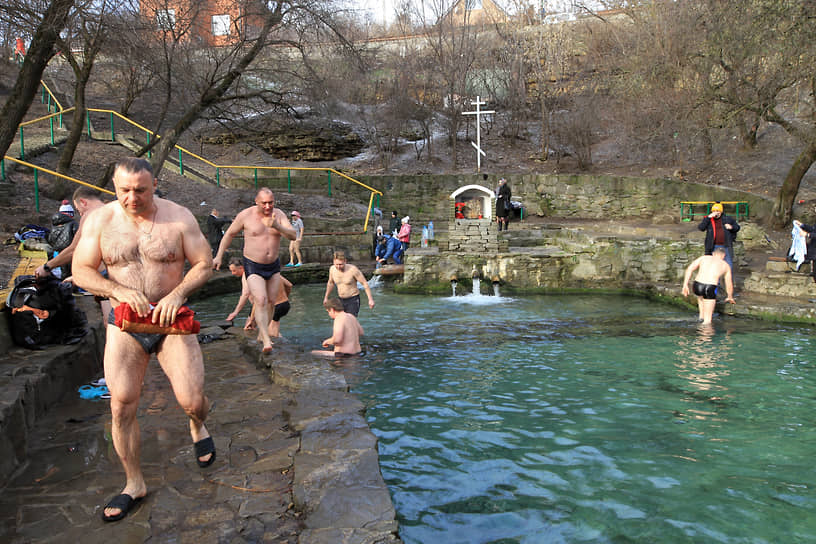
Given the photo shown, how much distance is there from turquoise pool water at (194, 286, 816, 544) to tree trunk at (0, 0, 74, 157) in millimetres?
5074

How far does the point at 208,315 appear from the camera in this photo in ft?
37.9

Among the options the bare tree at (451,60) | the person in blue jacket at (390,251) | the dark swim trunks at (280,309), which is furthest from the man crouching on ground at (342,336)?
the bare tree at (451,60)

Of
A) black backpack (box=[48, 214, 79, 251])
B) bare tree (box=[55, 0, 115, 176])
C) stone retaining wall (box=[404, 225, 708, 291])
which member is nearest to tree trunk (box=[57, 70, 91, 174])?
bare tree (box=[55, 0, 115, 176])

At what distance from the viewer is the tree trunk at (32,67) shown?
8648 millimetres

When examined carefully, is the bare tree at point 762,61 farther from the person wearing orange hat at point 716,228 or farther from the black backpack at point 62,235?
the black backpack at point 62,235

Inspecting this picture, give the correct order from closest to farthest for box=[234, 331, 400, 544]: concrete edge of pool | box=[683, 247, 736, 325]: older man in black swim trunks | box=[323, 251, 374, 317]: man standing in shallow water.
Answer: box=[234, 331, 400, 544]: concrete edge of pool
box=[323, 251, 374, 317]: man standing in shallow water
box=[683, 247, 736, 325]: older man in black swim trunks

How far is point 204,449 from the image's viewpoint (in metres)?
3.66

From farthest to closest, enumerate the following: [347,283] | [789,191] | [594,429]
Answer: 1. [789,191]
2. [347,283]
3. [594,429]

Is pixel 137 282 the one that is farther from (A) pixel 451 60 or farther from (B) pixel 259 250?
(A) pixel 451 60

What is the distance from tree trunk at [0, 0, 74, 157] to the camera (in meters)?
8.65

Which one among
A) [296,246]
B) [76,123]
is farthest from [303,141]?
[296,246]

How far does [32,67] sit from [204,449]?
7.92 meters

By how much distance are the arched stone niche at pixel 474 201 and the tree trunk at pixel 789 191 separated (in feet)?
26.9

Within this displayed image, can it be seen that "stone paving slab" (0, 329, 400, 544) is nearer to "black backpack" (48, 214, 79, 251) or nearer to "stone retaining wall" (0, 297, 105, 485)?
"stone retaining wall" (0, 297, 105, 485)
